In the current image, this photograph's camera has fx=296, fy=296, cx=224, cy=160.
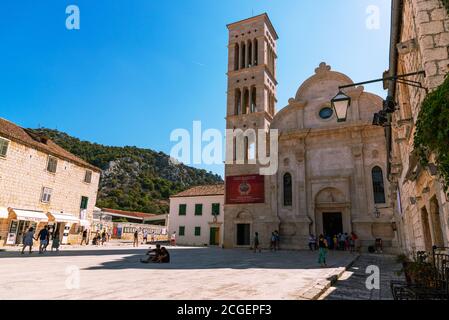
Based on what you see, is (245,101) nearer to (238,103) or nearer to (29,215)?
(238,103)

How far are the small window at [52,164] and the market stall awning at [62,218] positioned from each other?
3415 mm

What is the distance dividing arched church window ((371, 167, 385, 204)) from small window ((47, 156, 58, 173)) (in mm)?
25590

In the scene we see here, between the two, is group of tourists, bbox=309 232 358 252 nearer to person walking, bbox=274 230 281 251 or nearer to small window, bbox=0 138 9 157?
person walking, bbox=274 230 281 251

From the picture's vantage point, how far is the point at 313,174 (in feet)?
85.3

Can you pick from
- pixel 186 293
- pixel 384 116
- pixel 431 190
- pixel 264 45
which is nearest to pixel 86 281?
pixel 186 293

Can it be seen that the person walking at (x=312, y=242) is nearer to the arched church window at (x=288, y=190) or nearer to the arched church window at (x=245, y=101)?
the arched church window at (x=288, y=190)

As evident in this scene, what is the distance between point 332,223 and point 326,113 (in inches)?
386

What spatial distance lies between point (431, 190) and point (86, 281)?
26.6 ft

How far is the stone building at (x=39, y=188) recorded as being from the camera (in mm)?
19875

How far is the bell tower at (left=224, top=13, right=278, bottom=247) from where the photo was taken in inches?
1083

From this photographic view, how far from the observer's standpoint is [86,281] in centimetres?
686

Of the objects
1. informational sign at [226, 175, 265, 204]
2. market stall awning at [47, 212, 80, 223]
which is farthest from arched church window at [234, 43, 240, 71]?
market stall awning at [47, 212, 80, 223]

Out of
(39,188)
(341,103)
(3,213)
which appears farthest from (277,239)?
(341,103)

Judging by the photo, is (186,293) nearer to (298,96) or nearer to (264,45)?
(298,96)
